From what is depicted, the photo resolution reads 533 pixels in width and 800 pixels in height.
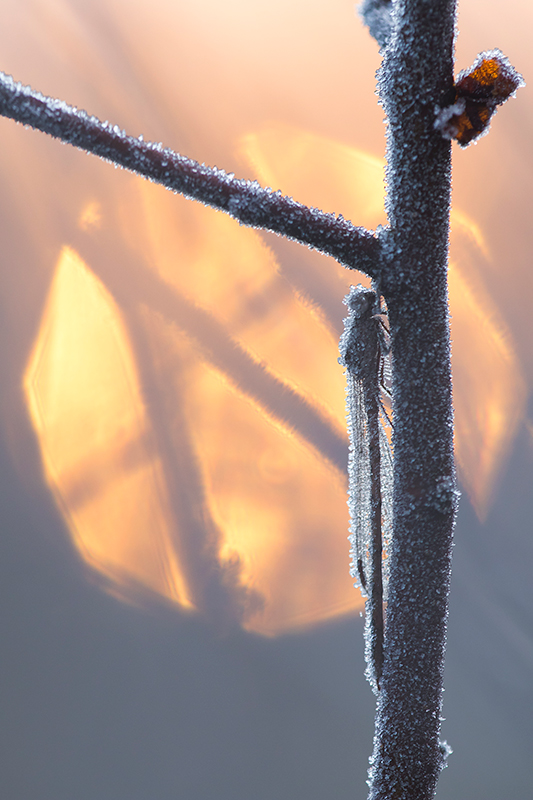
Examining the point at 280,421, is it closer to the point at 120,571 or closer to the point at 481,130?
the point at 120,571

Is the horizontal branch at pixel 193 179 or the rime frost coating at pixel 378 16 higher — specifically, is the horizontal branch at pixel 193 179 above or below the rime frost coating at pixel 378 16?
below

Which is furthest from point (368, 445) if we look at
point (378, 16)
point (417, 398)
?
point (378, 16)

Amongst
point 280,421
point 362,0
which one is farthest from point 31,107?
point 280,421

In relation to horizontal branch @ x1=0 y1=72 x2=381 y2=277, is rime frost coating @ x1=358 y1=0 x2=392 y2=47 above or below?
above

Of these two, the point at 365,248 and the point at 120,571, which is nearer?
the point at 365,248

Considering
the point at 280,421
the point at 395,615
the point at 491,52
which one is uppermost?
the point at 280,421
